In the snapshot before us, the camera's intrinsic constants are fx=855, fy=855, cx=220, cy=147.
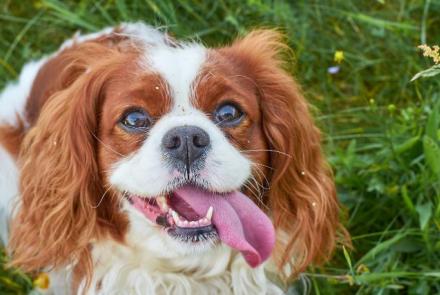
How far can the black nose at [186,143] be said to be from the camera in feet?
8.38

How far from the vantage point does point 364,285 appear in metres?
3.40

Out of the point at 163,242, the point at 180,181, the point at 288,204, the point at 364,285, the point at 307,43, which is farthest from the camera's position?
the point at 307,43

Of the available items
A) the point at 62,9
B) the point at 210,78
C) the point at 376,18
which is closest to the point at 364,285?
the point at 210,78

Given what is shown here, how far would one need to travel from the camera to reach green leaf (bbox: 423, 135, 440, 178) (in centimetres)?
333

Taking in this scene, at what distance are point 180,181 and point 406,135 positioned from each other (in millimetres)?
1400

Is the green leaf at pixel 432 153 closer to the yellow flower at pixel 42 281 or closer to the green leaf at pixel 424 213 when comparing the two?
the green leaf at pixel 424 213

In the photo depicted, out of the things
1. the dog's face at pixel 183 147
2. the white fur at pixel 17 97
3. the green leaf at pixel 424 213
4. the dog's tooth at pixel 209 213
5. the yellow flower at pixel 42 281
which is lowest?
the green leaf at pixel 424 213

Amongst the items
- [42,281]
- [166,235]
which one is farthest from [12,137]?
[166,235]

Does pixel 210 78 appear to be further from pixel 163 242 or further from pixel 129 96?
pixel 163 242

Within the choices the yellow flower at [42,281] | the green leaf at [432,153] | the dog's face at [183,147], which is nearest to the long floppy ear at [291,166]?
the dog's face at [183,147]

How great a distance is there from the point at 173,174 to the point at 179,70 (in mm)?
335

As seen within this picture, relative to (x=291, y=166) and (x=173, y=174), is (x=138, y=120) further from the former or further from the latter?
(x=291, y=166)

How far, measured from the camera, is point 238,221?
8.94 ft

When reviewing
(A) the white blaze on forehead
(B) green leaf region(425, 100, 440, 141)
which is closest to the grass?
(B) green leaf region(425, 100, 440, 141)
